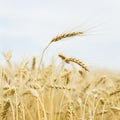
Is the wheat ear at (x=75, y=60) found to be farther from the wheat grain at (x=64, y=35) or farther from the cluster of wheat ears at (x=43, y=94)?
the wheat grain at (x=64, y=35)

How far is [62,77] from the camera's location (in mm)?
3125

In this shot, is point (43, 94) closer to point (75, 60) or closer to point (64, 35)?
point (75, 60)

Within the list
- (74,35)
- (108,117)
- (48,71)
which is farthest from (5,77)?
(108,117)

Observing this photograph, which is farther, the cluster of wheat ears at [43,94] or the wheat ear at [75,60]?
the wheat ear at [75,60]

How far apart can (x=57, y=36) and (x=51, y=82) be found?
477mm

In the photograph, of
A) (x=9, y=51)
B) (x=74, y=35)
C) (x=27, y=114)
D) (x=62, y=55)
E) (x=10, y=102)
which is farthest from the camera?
(x=9, y=51)

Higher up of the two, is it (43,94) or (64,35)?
(64,35)

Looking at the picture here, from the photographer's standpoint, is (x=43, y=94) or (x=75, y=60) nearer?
(x=75, y=60)

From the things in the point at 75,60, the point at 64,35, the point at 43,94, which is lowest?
the point at 43,94

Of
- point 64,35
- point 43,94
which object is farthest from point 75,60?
point 43,94

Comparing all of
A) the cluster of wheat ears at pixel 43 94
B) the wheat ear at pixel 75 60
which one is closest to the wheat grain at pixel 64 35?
the cluster of wheat ears at pixel 43 94

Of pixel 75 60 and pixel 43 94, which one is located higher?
pixel 75 60

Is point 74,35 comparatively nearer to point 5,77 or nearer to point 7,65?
point 5,77

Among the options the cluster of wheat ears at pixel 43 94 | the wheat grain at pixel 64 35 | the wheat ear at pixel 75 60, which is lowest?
the cluster of wheat ears at pixel 43 94
